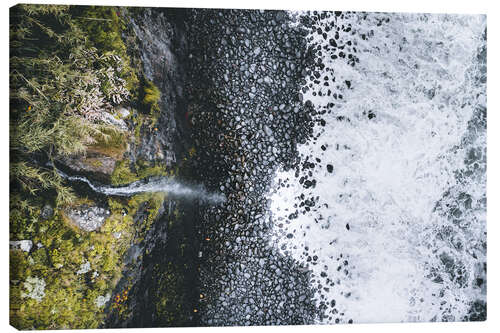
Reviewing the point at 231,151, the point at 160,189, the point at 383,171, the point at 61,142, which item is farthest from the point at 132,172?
the point at 383,171

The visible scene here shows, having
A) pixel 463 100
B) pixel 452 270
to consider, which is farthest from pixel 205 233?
pixel 463 100

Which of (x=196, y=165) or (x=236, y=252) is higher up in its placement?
(x=196, y=165)

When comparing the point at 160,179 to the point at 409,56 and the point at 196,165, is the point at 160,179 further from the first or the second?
the point at 409,56

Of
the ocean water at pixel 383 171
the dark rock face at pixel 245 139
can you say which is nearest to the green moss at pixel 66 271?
the dark rock face at pixel 245 139

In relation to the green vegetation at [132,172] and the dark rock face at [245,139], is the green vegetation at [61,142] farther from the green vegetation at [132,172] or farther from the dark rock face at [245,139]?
the dark rock face at [245,139]

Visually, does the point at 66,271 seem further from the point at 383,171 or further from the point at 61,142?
the point at 383,171
